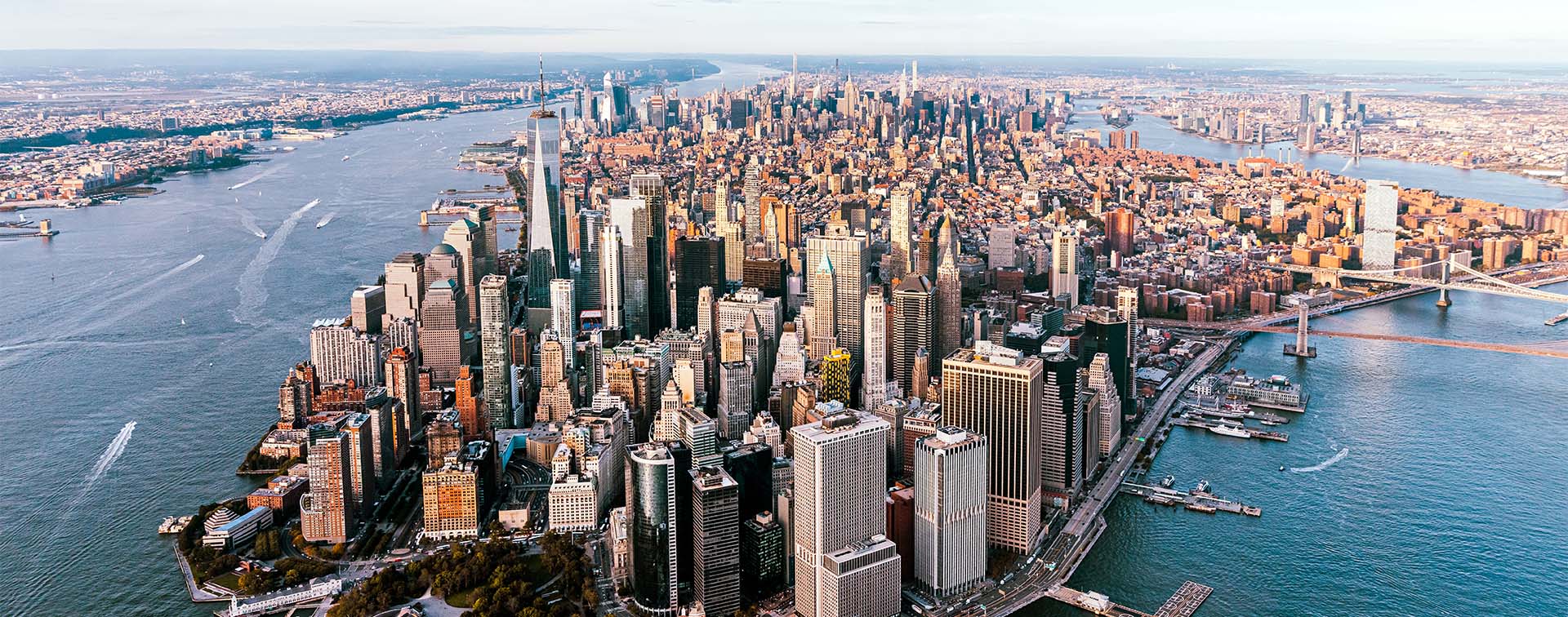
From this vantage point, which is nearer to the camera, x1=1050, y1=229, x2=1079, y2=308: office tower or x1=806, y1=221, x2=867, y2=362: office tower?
x1=806, y1=221, x2=867, y2=362: office tower

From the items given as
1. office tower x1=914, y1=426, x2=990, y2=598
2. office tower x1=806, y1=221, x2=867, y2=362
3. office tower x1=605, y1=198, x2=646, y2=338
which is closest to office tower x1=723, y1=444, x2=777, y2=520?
office tower x1=914, y1=426, x2=990, y2=598

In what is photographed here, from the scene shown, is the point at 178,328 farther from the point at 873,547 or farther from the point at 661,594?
the point at 873,547

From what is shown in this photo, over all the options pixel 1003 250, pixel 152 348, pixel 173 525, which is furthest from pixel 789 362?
pixel 152 348

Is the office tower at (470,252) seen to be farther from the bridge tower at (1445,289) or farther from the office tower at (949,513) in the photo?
the bridge tower at (1445,289)

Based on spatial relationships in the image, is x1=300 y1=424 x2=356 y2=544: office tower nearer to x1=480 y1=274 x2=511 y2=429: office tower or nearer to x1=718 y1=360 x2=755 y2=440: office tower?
x1=480 y1=274 x2=511 y2=429: office tower

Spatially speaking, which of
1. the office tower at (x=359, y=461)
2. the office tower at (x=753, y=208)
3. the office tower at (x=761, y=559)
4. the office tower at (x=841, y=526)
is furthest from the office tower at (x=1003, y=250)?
the office tower at (x=359, y=461)

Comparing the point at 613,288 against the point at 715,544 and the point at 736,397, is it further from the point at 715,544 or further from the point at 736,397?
the point at 715,544
